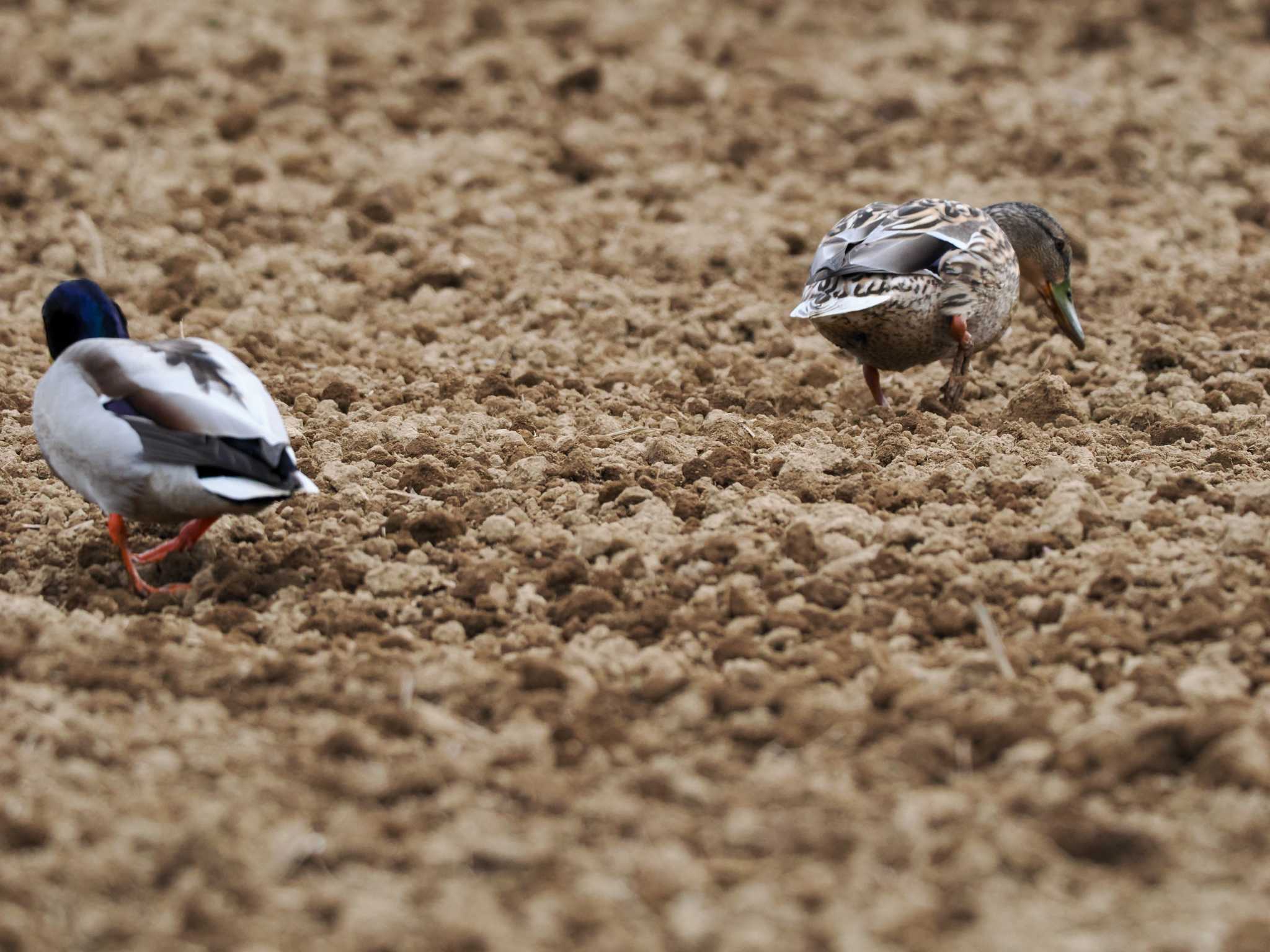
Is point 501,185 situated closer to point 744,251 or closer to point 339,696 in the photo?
point 744,251

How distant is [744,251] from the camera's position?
7176mm

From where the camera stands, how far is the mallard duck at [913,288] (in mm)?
5410

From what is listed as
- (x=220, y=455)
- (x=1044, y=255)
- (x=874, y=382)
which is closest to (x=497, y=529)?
(x=220, y=455)

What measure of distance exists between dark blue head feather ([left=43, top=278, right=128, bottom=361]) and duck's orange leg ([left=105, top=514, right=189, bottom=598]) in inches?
29.8

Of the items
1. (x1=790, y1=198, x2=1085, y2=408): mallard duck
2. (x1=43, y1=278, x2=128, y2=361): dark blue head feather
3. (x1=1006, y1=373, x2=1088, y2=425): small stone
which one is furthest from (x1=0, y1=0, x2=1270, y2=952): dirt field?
(x1=43, y1=278, x2=128, y2=361): dark blue head feather

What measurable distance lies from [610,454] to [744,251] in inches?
88.4

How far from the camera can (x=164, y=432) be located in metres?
4.31

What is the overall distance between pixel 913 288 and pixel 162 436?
2.65m

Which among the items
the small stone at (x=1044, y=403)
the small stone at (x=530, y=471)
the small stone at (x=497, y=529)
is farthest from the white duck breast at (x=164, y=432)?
the small stone at (x=1044, y=403)

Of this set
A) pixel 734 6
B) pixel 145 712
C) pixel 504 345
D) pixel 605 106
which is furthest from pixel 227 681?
pixel 734 6

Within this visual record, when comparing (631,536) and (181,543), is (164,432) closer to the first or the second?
(181,543)

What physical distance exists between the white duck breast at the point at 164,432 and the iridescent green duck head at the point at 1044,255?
315 cm

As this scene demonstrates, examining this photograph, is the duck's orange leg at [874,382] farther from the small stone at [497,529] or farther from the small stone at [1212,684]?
the small stone at [1212,684]

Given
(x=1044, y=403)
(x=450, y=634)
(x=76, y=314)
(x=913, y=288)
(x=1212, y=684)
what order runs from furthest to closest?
1. (x=1044, y=403)
2. (x=913, y=288)
3. (x=76, y=314)
4. (x=450, y=634)
5. (x=1212, y=684)
